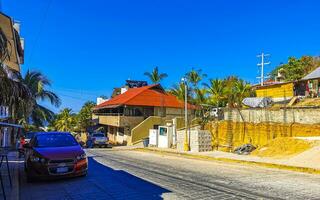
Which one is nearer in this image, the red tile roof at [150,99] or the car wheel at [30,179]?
the car wheel at [30,179]

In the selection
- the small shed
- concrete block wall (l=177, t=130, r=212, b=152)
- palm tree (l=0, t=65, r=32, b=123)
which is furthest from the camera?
the small shed

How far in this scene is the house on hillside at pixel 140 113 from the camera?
43416 millimetres

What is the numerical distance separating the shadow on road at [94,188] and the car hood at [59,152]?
85 cm

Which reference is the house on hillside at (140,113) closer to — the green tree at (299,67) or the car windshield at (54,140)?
the green tree at (299,67)

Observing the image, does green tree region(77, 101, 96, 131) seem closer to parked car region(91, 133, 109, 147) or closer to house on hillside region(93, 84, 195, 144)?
house on hillside region(93, 84, 195, 144)

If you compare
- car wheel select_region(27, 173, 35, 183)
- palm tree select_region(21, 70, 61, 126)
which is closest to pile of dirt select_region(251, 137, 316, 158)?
car wheel select_region(27, 173, 35, 183)

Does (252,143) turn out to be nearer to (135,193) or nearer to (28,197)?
(135,193)

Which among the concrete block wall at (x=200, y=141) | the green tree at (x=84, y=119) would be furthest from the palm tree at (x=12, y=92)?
the green tree at (x=84, y=119)

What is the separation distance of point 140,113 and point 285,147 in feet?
94.7

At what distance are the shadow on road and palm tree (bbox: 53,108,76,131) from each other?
177ft

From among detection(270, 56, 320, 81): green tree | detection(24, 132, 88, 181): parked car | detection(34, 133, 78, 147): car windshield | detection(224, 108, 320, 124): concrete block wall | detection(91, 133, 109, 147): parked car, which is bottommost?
detection(91, 133, 109, 147): parked car

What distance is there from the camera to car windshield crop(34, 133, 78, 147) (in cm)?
1171

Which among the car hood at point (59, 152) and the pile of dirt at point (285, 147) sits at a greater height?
the car hood at point (59, 152)

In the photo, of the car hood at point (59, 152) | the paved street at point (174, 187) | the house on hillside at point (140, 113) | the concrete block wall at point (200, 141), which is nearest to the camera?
the paved street at point (174, 187)
